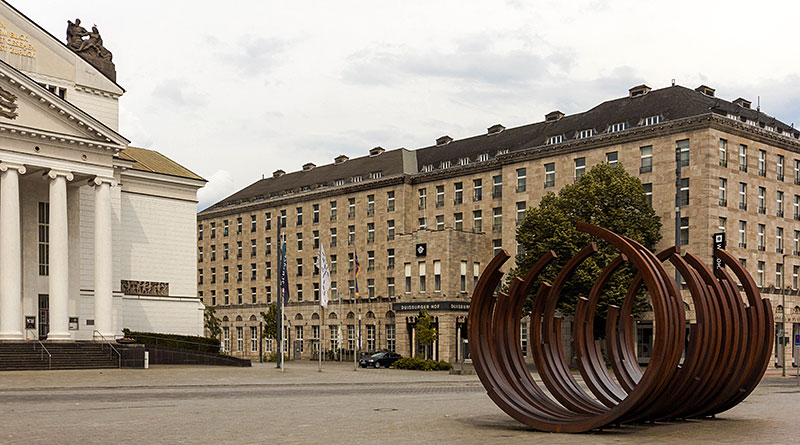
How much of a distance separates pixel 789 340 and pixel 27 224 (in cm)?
5475

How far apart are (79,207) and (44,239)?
9.30ft

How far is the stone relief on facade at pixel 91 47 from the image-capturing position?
6106cm

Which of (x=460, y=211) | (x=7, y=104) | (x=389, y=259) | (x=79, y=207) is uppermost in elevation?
(x=7, y=104)

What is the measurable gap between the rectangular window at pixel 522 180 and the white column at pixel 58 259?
Answer: 40.5 meters

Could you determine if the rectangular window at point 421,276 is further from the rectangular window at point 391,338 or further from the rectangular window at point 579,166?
the rectangular window at point 579,166

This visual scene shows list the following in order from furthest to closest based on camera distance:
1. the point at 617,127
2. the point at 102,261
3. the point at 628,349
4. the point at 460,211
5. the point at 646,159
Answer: the point at 460,211 → the point at 617,127 → the point at 646,159 → the point at 102,261 → the point at 628,349

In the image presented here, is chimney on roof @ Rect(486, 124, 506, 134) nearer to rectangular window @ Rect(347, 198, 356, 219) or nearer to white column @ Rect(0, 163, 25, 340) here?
rectangular window @ Rect(347, 198, 356, 219)

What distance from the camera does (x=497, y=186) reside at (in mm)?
84250

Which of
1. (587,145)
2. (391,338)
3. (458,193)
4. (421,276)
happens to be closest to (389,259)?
(391,338)

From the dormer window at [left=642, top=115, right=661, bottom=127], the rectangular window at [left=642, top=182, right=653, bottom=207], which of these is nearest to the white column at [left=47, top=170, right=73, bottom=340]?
the rectangular window at [left=642, top=182, right=653, bottom=207]

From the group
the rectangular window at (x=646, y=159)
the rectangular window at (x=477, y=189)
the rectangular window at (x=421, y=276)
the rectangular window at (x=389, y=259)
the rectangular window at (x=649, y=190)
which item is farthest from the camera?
the rectangular window at (x=389, y=259)

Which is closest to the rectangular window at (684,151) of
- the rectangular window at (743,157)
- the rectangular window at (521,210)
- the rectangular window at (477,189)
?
the rectangular window at (743,157)

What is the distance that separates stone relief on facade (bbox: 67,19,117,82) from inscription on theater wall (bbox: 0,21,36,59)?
13.7 feet

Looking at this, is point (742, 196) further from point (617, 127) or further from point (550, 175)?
point (550, 175)
